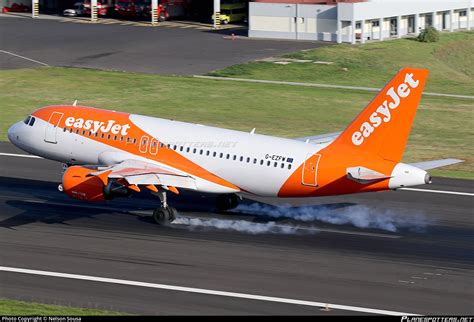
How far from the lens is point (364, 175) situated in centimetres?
4241

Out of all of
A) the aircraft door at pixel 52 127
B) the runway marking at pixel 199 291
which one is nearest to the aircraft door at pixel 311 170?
the runway marking at pixel 199 291

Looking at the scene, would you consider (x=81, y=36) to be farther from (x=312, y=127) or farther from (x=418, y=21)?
(x=312, y=127)

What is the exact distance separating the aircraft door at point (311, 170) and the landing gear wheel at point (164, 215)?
6.74 m

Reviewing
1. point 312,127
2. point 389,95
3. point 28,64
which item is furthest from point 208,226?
point 28,64

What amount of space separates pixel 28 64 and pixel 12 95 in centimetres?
1599

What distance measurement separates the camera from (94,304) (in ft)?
118

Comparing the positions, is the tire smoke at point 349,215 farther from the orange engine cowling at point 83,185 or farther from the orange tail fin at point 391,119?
the orange engine cowling at point 83,185

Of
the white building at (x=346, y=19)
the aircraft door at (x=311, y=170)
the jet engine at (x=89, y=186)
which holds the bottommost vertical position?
the jet engine at (x=89, y=186)

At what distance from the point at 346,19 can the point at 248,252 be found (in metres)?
71.0

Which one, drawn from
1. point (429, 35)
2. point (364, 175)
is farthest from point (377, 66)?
point (364, 175)

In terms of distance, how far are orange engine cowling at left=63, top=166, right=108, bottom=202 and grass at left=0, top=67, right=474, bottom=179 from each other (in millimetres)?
24609

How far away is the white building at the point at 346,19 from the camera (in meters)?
110

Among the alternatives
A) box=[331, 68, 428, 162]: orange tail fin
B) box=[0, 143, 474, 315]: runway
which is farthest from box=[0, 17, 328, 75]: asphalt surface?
box=[331, 68, 428, 162]: orange tail fin

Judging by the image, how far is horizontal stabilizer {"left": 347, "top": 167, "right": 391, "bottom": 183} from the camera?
42281 millimetres
